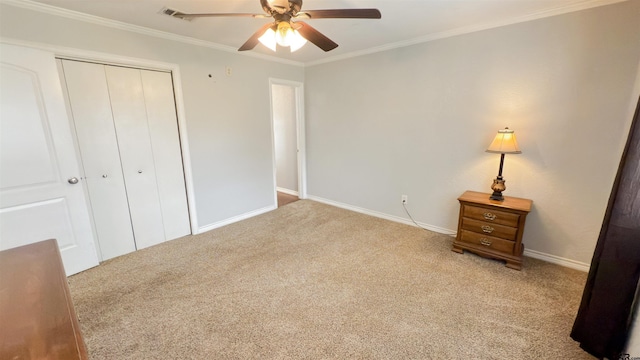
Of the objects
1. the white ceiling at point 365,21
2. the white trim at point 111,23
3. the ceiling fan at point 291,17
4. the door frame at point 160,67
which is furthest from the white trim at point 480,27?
the door frame at point 160,67

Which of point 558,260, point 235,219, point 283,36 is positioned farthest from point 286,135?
point 558,260

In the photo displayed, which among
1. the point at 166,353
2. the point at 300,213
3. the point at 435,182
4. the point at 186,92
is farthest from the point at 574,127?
the point at 186,92

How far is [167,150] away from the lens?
2982 millimetres

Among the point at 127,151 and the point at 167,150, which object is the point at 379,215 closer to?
the point at 167,150

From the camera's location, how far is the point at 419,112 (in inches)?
126

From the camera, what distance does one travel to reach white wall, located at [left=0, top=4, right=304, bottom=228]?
239 centimetres

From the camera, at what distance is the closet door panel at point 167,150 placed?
2.81 meters

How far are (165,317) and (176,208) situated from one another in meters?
1.58

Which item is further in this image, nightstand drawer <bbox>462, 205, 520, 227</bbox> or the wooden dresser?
nightstand drawer <bbox>462, 205, 520, 227</bbox>

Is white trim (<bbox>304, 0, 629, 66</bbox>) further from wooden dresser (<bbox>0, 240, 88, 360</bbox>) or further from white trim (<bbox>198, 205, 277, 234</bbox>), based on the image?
wooden dresser (<bbox>0, 240, 88, 360</bbox>)

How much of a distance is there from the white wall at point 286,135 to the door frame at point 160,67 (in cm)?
204

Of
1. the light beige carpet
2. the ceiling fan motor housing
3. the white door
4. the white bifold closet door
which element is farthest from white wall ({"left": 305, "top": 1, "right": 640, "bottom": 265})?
the white door

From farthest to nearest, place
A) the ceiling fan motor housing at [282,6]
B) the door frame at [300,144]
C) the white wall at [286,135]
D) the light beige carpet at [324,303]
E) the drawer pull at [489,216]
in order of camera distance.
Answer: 1. the white wall at [286,135]
2. the door frame at [300,144]
3. the drawer pull at [489,216]
4. the light beige carpet at [324,303]
5. the ceiling fan motor housing at [282,6]

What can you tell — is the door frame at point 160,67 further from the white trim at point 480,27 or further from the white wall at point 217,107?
the white trim at point 480,27
